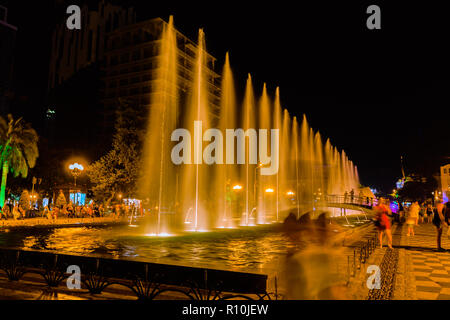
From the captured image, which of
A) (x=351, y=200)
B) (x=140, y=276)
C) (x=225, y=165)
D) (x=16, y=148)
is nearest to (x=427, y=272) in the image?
(x=140, y=276)

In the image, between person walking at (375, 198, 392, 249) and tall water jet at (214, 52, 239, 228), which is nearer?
person walking at (375, 198, 392, 249)

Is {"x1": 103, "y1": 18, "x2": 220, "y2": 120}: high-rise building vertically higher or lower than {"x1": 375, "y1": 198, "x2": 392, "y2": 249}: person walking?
higher

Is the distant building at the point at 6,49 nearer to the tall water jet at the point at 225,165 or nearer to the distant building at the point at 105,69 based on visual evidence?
the distant building at the point at 105,69

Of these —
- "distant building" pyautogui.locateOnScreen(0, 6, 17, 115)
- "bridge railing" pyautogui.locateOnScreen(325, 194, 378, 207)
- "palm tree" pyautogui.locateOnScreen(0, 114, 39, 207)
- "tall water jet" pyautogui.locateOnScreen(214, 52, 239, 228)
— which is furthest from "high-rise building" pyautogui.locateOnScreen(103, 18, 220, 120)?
"bridge railing" pyautogui.locateOnScreen(325, 194, 378, 207)

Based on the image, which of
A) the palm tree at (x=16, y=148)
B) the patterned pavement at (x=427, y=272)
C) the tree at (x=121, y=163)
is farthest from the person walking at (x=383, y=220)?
the palm tree at (x=16, y=148)

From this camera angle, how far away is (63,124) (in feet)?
217

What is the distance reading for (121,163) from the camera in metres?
32.4

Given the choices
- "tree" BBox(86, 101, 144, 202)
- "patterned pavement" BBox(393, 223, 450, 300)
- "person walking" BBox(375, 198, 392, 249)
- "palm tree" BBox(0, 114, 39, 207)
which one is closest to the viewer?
"patterned pavement" BBox(393, 223, 450, 300)

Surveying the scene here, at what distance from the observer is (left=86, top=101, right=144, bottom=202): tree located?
31.7 meters

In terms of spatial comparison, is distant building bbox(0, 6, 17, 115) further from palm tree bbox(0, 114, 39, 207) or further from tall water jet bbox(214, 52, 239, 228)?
tall water jet bbox(214, 52, 239, 228)

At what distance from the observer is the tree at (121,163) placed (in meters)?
31.7
